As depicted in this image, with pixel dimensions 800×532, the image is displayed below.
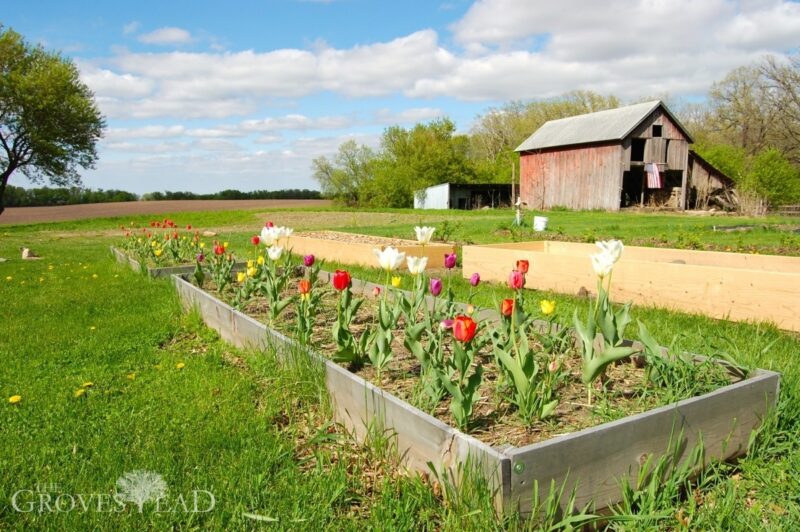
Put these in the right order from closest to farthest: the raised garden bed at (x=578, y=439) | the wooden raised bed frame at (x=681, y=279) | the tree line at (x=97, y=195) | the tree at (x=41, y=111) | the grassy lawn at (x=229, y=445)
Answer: the raised garden bed at (x=578, y=439), the grassy lawn at (x=229, y=445), the wooden raised bed frame at (x=681, y=279), the tree at (x=41, y=111), the tree line at (x=97, y=195)

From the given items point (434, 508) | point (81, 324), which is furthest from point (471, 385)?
point (81, 324)

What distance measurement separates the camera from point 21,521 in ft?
6.68

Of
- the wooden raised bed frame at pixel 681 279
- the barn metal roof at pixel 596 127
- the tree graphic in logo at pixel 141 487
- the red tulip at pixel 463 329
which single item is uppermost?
the barn metal roof at pixel 596 127

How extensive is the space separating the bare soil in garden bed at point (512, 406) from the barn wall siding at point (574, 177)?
89.8 ft

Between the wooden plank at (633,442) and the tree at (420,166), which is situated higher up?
the tree at (420,166)

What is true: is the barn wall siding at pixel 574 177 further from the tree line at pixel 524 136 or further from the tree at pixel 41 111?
the tree at pixel 41 111

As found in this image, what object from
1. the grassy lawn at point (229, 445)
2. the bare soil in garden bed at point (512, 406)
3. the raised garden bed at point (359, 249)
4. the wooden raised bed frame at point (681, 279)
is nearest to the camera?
the grassy lawn at point (229, 445)

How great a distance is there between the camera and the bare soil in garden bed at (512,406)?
2.30 meters

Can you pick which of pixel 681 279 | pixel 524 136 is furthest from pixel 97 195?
pixel 681 279

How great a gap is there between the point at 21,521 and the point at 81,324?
345cm

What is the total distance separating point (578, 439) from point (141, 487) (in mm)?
1656

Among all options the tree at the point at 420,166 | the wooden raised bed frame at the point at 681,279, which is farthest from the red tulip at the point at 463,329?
the tree at the point at 420,166

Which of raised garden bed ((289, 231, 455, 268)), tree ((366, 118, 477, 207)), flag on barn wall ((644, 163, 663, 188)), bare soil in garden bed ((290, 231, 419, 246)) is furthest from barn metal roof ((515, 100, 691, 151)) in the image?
raised garden bed ((289, 231, 455, 268))

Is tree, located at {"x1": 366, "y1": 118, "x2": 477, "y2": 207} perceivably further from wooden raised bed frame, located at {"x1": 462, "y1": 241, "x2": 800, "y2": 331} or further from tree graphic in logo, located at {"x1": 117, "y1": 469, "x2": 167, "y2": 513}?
tree graphic in logo, located at {"x1": 117, "y1": 469, "x2": 167, "y2": 513}
